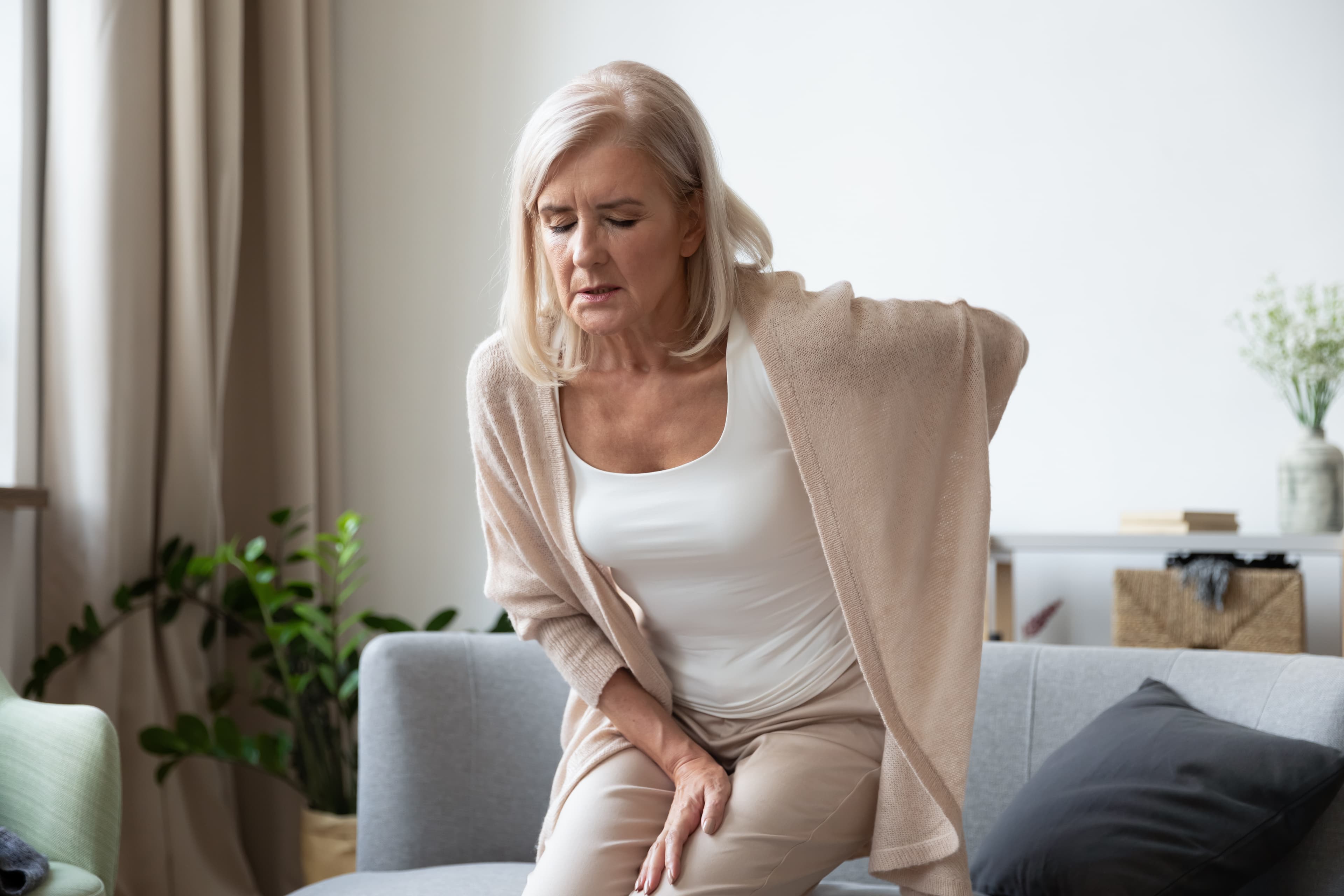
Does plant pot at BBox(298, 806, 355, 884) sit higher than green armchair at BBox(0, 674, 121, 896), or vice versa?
green armchair at BBox(0, 674, 121, 896)

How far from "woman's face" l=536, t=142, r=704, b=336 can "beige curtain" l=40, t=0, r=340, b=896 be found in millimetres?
1696

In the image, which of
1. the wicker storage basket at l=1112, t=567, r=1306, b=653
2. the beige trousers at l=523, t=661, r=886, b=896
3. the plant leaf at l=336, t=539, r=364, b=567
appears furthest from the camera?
the plant leaf at l=336, t=539, r=364, b=567

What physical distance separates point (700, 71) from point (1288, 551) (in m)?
1.82

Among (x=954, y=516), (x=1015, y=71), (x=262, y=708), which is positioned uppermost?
(x=1015, y=71)

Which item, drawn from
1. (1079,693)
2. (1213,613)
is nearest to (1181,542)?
(1213,613)

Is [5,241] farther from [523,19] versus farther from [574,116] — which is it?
[574,116]

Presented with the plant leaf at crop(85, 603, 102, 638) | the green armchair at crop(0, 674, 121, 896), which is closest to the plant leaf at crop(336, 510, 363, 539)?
the plant leaf at crop(85, 603, 102, 638)

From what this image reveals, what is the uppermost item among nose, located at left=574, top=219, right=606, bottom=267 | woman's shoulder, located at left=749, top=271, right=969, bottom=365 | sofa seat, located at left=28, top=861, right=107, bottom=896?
→ nose, located at left=574, top=219, right=606, bottom=267

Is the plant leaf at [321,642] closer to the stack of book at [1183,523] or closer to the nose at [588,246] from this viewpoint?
the nose at [588,246]

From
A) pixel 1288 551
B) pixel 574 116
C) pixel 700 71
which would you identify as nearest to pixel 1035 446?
pixel 1288 551

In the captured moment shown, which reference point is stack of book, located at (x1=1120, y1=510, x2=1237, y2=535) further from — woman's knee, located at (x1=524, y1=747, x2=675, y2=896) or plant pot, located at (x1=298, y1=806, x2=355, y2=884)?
plant pot, located at (x1=298, y1=806, x2=355, y2=884)

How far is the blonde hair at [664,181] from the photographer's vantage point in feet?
4.25

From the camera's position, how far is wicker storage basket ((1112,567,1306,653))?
237 centimetres

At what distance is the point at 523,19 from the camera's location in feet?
11.1
